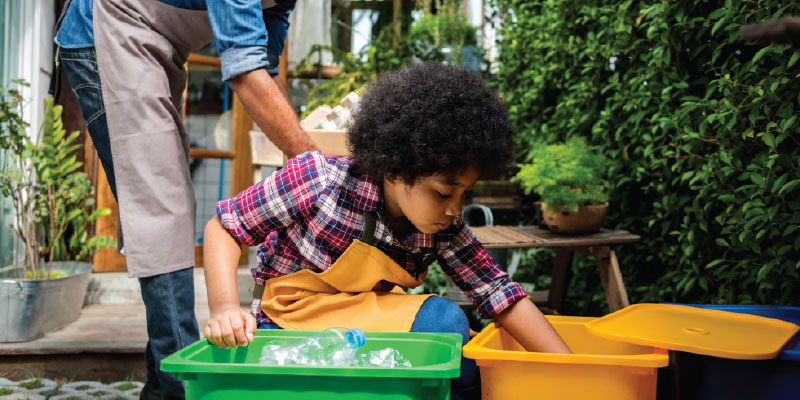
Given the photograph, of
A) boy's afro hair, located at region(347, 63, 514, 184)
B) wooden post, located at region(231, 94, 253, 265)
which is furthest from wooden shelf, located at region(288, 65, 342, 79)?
boy's afro hair, located at region(347, 63, 514, 184)

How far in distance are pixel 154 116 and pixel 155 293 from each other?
18.7 inches

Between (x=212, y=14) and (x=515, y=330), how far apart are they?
1.13 meters

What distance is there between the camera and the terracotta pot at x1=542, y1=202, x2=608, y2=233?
98.8 inches

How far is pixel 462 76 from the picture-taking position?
1.33 meters

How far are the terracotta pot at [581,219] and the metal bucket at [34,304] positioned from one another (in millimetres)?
2215

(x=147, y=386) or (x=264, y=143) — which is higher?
(x=264, y=143)

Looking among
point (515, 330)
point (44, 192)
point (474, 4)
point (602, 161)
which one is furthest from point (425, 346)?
point (474, 4)

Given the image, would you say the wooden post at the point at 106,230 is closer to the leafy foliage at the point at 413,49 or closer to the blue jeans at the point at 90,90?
the leafy foliage at the point at 413,49

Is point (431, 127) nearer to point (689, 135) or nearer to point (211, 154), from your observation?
point (689, 135)

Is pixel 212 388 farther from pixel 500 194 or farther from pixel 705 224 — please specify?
pixel 500 194

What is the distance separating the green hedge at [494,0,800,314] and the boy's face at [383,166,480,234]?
989 mm

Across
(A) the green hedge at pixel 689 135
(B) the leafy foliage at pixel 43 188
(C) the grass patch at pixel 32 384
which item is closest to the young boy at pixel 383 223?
(A) the green hedge at pixel 689 135

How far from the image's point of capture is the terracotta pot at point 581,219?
8.23 ft

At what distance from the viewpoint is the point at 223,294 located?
1244 millimetres
